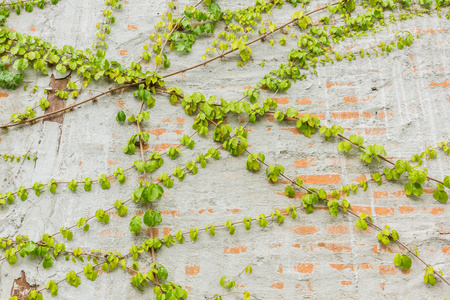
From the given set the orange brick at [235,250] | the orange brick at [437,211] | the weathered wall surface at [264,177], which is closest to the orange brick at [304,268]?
the weathered wall surface at [264,177]

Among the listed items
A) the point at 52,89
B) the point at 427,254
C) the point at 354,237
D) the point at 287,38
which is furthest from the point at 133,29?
the point at 427,254

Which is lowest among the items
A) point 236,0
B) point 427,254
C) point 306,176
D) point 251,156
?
point 427,254

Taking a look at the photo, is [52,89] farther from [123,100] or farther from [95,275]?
[95,275]

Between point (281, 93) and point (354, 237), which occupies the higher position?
point (281, 93)

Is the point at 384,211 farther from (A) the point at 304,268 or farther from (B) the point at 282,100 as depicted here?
(B) the point at 282,100

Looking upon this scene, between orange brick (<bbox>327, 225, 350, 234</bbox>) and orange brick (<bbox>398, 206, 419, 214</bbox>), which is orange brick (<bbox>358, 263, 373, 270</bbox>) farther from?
orange brick (<bbox>398, 206, 419, 214</bbox>)

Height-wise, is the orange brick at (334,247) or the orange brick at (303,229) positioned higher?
the orange brick at (303,229)

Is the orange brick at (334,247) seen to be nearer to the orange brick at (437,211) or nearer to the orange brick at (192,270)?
the orange brick at (437,211)

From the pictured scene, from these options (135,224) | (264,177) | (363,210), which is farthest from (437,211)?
(135,224)
